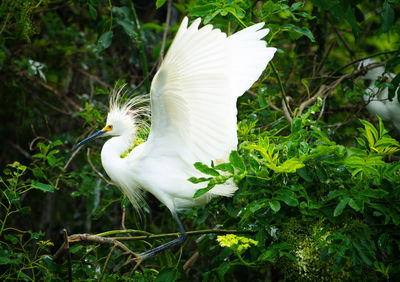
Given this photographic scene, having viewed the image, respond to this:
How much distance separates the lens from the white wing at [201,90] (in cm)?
176

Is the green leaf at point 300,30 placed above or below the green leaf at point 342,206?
above

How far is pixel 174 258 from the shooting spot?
2.13 metres

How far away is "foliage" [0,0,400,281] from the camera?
1548 mm

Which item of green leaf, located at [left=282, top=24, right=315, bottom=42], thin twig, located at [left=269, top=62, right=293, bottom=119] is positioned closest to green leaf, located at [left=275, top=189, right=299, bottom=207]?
thin twig, located at [left=269, top=62, right=293, bottom=119]

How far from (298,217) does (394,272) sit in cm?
39

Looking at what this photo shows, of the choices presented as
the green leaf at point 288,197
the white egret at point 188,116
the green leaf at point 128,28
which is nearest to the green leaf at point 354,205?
the green leaf at point 288,197

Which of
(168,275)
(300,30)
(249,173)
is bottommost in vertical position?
(168,275)

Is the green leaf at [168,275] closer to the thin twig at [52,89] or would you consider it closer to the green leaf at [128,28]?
the green leaf at [128,28]

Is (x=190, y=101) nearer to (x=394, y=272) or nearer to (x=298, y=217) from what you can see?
(x=298, y=217)

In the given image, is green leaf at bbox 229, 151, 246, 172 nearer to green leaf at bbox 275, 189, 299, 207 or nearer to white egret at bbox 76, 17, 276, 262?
green leaf at bbox 275, 189, 299, 207

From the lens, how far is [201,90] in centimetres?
185

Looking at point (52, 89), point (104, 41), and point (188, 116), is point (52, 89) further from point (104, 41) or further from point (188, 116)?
point (188, 116)

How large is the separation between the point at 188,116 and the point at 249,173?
415 millimetres

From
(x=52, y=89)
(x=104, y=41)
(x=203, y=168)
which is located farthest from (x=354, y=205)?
(x=52, y=89)
